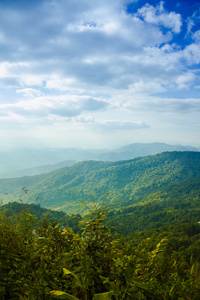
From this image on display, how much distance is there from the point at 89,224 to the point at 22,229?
3.10ft

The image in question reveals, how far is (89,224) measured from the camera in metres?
1.93

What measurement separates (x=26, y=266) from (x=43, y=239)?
0.33 meters

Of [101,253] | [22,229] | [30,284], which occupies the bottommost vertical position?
[30,284]

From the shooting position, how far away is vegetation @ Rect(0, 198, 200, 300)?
1.51 m

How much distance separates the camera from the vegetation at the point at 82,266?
151cm

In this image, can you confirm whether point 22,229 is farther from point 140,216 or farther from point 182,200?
point 182,200

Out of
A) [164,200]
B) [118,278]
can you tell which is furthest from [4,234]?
[164,200]

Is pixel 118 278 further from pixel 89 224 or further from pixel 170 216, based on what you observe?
pixel 170 216

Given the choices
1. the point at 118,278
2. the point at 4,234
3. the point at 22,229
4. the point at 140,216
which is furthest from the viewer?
the point at 140,216

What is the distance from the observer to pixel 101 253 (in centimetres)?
183

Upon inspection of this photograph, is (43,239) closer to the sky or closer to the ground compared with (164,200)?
closer to the sky

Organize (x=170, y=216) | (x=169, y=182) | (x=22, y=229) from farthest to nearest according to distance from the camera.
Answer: (x=169, y=182)
(x=170, y=216)
(x=22, y=229)

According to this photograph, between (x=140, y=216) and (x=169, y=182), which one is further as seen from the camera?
(x=169, y=182)

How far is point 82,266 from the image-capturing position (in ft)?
5.31
